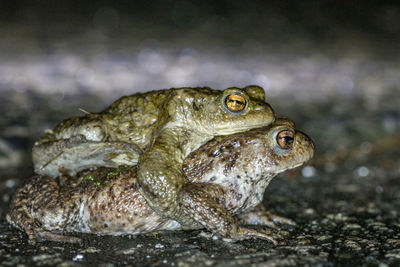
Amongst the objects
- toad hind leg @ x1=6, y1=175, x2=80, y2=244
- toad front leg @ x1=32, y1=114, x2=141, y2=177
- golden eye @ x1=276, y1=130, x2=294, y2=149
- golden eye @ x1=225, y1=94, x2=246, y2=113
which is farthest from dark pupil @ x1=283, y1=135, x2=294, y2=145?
toad hind leg @ x1=6, y1=175, x2=80, y2=244

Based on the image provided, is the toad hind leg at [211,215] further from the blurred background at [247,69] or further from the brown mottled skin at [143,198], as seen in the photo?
the blurred background at [247,69]

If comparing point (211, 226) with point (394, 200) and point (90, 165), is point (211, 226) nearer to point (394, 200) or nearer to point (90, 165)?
point (90, 165)

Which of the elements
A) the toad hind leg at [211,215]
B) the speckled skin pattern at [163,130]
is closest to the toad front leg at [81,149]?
the speckled skin pattern at [163,130]

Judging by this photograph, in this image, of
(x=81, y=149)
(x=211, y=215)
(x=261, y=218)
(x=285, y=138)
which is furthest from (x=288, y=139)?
(x=81, y=149)

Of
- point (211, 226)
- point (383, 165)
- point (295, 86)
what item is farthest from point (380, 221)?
point (295, 86)

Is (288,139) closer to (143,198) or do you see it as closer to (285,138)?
A: (285,138)

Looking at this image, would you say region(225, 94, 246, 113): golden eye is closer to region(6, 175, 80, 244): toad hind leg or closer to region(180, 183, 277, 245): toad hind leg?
region(180, 183, 277, 245): toad hind leg

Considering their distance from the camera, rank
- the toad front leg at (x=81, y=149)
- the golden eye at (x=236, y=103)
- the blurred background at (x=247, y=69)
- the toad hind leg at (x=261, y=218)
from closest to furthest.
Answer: the golden eye at (x=236, y=103) < the toad front leg at (x=81, y=149) < the toad hind leg at (x=261, y=218) < the blurred background at (x=247, y=69)

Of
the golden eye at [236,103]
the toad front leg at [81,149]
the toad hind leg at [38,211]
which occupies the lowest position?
the toad hind leg at [38,211]
